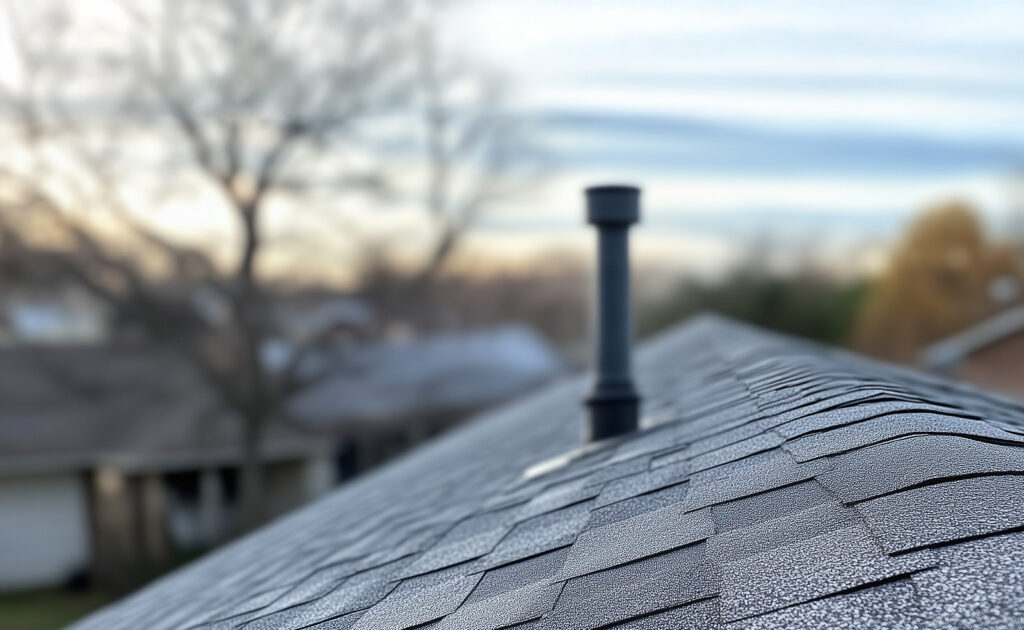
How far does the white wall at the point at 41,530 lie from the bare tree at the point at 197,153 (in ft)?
13.4

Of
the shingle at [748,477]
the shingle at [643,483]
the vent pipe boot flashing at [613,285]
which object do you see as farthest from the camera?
the vent pipe boot flashing at [613,285]

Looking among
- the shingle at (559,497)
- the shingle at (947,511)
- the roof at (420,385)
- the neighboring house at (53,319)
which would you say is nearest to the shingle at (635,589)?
the shingle at (947,511)

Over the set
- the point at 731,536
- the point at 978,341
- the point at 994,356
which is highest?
the point at 731,536

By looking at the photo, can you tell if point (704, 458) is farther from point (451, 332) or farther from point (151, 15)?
point (451, 332)

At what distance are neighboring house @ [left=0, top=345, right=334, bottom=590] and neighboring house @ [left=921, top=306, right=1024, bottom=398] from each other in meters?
14.1

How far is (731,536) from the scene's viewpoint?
147 cm

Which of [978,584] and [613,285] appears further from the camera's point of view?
[613,285]

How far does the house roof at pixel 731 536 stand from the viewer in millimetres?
1158

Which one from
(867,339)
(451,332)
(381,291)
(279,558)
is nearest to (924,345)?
(867,339)

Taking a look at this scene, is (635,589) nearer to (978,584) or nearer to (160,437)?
(978,584)

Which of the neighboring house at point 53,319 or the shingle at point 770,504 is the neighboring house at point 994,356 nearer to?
the shingle at point 770,504

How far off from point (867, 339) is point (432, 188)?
53.4 feet

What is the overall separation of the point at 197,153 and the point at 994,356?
16.2 m

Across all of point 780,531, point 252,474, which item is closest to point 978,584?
point 780,531
